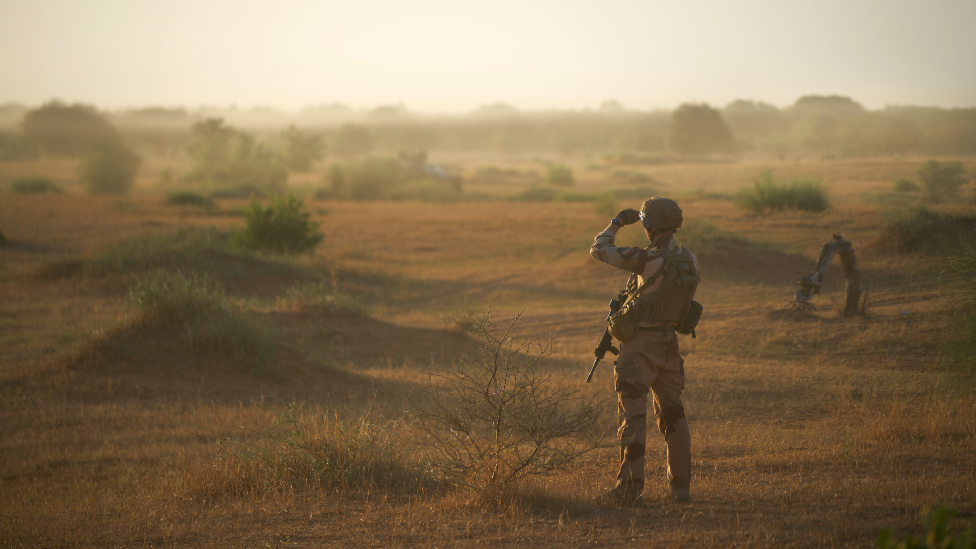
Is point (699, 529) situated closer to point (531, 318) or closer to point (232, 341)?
point (232, 341)

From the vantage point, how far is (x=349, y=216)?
32.7m

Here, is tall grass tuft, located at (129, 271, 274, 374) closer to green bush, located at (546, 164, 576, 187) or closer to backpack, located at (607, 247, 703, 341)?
backpack, located at (607, 247, 703, 341)

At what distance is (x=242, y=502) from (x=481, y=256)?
17663 mm

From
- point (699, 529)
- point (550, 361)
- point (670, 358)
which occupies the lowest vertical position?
point (550, 361)

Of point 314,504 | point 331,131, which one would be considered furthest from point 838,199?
point 331,131

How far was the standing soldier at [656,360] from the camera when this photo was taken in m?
4.45

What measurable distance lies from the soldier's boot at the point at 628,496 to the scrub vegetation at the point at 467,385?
0.11 m

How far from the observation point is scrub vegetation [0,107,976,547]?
4.32m

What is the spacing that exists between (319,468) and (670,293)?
9.74 feet

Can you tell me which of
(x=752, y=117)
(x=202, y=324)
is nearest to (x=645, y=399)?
(x=202, y=324)

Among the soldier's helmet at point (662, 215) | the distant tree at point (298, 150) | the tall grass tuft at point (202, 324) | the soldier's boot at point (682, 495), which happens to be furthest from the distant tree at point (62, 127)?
the soldier's boot at point (682, 495)

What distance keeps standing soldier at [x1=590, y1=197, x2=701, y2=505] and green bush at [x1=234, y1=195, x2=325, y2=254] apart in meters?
16.6

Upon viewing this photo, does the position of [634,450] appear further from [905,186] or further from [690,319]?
[905,186]

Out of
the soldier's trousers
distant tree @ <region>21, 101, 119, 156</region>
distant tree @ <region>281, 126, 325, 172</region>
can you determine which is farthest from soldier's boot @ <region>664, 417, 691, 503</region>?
distant tree @ <region>281, 126, 325, 172</region>
